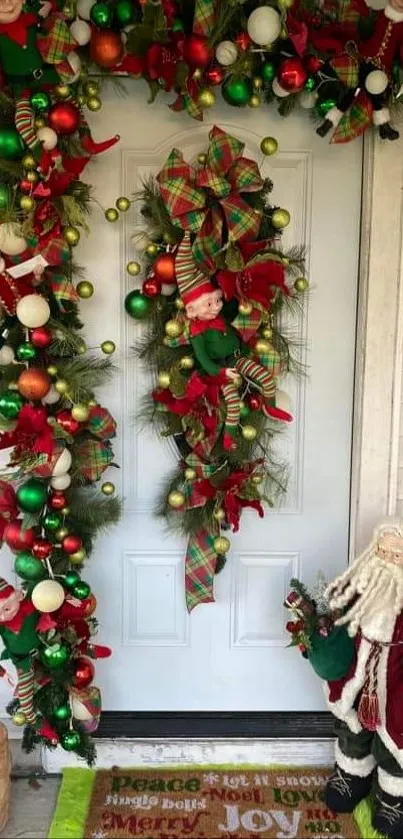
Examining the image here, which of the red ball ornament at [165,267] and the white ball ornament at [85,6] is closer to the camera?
the white ball ornament at [85,6]

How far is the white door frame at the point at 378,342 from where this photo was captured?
1.84m

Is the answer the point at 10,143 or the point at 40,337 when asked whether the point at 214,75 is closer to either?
the point at 10,143

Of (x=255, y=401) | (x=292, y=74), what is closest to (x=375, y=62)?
(x=292, y=74)

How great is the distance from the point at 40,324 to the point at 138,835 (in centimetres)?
128

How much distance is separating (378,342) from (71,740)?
127 centimetres

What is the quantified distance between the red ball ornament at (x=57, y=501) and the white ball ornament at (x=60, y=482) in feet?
0.05

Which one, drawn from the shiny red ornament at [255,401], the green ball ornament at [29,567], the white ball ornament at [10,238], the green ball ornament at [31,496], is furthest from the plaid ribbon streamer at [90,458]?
the white ball ornament at [10,238]

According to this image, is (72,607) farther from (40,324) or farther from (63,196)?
(63,196)

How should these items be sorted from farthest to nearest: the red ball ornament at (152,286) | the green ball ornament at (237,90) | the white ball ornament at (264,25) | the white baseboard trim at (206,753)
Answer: the white baseboard trim at (206,753) < the red ball ornament at (152,286) < the green ball ornament at (237,90) < the white ball ornament at (264,25)

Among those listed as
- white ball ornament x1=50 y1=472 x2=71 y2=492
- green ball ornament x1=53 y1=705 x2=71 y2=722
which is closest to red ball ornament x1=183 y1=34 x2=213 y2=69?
white ball ornament x1=50 y1=472 x2=71 y2=492

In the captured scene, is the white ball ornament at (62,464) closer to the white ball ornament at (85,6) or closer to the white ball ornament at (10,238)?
the white ball ornament at (10,238)

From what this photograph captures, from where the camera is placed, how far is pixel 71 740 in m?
1.77

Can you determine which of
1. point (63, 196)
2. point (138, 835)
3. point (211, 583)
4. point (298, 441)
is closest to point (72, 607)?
point (211, 583)

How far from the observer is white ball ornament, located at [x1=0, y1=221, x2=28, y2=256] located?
5.46ft
